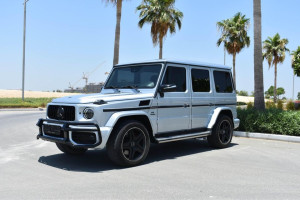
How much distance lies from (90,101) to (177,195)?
229cm

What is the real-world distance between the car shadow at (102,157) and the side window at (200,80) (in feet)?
5.00

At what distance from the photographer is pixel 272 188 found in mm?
4898

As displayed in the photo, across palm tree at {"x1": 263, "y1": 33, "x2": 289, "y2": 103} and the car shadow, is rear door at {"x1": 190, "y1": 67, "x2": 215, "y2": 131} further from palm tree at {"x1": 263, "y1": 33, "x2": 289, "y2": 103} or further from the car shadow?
palm tree at {"x1": 263, "y1": 33, "x2": 289, "y2": 103}

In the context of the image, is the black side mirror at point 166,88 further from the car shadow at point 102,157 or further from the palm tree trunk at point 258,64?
the palm tree trunk at point 258,64

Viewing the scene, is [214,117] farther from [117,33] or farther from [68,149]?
[117,33]

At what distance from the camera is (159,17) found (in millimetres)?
29062

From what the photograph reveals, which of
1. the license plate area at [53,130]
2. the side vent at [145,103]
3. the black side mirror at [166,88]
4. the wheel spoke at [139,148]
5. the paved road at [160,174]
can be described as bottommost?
the paved road at [160,174]

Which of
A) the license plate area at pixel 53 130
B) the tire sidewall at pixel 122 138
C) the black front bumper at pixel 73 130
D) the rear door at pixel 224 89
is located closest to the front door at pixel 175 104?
the tire sidewall at pixel 122 138

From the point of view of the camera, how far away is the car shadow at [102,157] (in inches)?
245

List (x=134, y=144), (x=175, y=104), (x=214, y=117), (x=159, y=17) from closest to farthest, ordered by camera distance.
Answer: (x=134, y=144) < (x=175, y=104) < (x=214, y=117) < (x=159, y=17)

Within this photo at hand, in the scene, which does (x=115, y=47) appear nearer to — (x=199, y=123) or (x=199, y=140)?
(x=199, y=140)

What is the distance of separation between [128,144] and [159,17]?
2433cm

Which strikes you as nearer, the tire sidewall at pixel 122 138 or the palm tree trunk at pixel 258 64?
the tire sidewall at pixel 122 138

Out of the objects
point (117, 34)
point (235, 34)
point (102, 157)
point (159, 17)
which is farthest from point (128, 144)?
point (235, 34)
